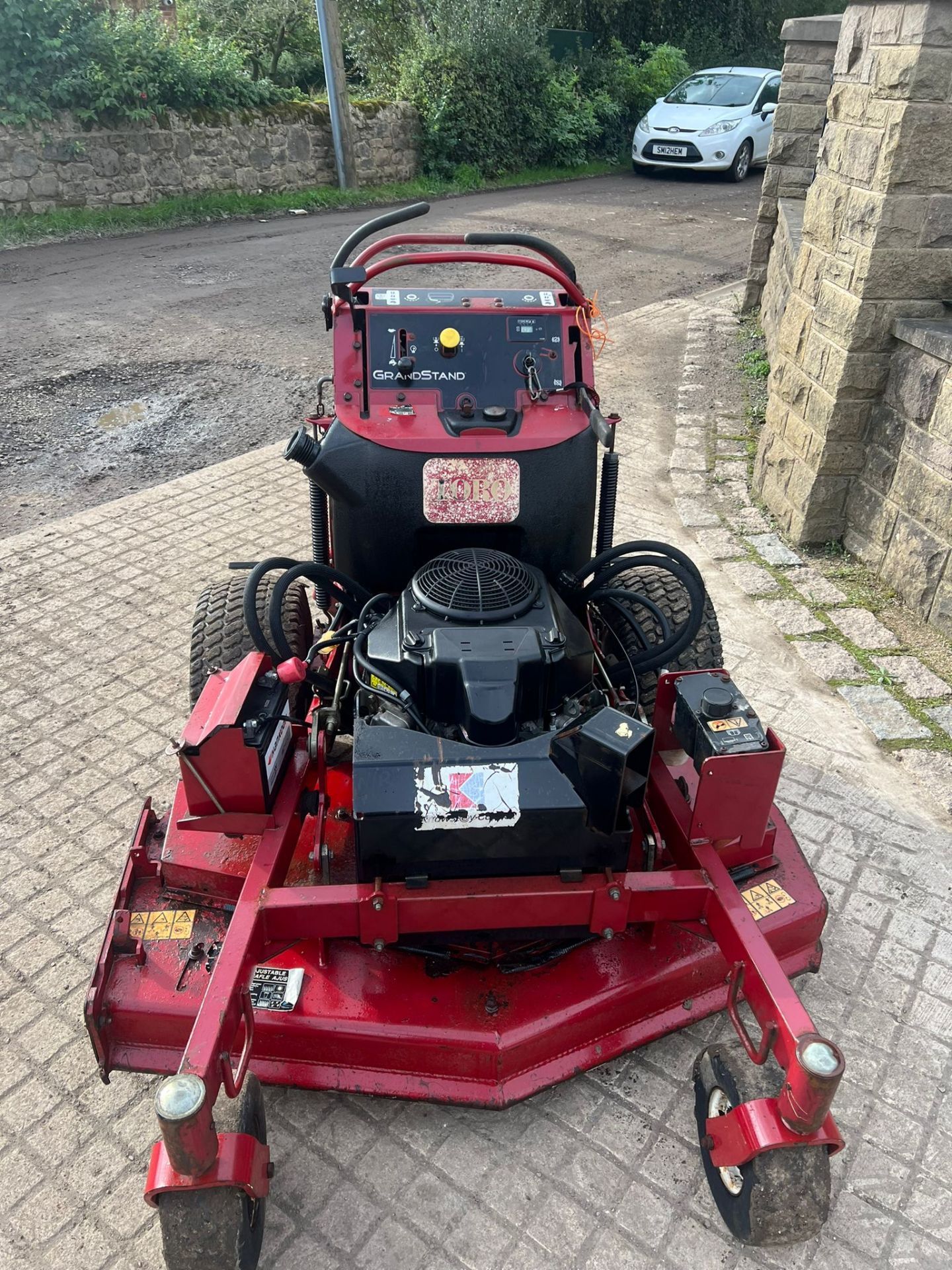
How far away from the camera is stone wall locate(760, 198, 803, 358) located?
775 cm

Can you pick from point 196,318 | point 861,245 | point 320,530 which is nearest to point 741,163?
point 196,318

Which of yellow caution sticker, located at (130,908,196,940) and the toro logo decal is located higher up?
the toro logo decal

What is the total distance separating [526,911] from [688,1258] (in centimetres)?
91

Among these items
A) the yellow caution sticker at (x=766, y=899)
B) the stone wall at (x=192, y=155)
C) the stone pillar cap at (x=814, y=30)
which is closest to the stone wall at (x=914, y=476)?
the yellow caution sticker at (x=766, y=899)

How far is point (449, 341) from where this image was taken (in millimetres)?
Result: 3363

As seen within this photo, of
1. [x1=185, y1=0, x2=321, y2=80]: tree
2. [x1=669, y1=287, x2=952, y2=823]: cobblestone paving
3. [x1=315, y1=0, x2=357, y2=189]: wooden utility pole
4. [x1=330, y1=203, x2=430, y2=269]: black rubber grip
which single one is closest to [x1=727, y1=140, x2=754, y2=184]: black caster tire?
[x1=315, y1=0, x2=357, y2=189]: wooden utility pole

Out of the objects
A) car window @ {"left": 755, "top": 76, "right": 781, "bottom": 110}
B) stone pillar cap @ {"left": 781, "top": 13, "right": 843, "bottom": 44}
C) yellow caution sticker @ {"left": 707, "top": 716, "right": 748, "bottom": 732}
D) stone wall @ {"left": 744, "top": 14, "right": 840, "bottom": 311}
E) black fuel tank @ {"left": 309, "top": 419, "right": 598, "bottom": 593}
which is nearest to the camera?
yellow caution sticker @ {"left": 707, "top": 716, "right": 748, "bottom": 732}

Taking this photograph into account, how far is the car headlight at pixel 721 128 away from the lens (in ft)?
53.9

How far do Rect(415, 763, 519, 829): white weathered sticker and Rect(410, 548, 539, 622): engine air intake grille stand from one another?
1.65 ft

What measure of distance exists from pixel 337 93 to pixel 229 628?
1359cm

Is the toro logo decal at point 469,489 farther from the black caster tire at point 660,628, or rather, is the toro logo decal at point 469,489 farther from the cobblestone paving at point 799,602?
the cobblestone paving at point 799,602

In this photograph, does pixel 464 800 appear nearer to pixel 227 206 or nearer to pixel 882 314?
pixel 882 314

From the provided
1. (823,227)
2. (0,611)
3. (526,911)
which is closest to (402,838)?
(526,911)

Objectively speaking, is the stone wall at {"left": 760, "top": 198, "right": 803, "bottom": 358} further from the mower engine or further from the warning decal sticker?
the warning decal sticker
